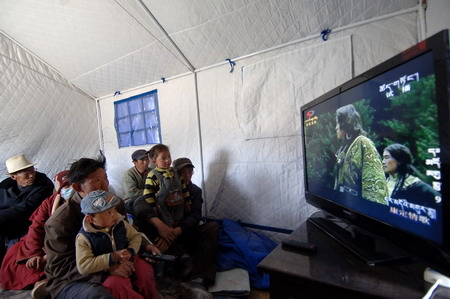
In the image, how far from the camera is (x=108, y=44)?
184 centimetres

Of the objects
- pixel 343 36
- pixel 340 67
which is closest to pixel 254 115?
pixel 340 67

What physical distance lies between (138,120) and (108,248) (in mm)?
1586

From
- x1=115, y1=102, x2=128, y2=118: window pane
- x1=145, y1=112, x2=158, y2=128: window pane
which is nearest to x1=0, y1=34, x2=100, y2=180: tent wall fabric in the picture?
x1=115, y1=102, x2=128, y2=118: window pane

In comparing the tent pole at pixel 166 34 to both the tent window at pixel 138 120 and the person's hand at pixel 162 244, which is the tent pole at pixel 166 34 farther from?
the person's hand at pixel 162 244

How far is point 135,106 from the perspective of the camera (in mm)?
2357

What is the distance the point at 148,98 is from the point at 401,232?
227cm

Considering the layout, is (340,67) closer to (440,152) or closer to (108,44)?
(440,152)

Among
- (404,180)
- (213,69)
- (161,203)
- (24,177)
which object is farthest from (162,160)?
(404,180)

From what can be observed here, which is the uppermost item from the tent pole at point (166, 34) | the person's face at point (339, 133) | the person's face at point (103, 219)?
the tent pole at point (166, 34)

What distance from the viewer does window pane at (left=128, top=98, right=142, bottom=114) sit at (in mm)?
2334

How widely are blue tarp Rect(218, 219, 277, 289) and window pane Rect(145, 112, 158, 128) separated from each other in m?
1.29

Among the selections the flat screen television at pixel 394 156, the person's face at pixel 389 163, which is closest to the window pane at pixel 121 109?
the flat screen television at pixel 394 156

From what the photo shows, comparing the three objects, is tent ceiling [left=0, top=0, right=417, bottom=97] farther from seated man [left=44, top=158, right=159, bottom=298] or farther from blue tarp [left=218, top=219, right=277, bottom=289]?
blue tarp [left=218, top=219, right=277, bottom=289]

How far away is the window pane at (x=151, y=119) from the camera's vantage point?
2232mm
